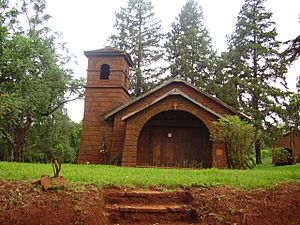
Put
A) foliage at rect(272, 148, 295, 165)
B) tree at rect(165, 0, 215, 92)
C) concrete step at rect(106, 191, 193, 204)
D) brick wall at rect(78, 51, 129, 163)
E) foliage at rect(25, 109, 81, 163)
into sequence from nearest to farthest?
concrete step at rect(106, 191, 193, 204), brick wall at rect(78, 51, 129, 163), foliage at rect(272, 148, 295, 165), foliage at rect(25, 109, 81, 163), tree at rect(165, 0, 215, 92)

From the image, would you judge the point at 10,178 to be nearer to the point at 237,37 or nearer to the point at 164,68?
the point at 237,37

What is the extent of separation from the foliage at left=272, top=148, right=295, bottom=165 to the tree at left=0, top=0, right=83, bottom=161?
14.7m

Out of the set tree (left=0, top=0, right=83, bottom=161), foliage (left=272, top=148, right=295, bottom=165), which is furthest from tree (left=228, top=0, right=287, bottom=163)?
tree (left=0, top=0, right=83, bottom=161)

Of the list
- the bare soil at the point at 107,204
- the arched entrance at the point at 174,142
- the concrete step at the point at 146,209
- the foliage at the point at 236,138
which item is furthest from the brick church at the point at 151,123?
the concrete step at the point at 146,209

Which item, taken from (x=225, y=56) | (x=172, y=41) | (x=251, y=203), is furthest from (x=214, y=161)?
(x=172, y=41)

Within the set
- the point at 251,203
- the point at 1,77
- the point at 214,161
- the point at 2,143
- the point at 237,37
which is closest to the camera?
the point at 251,203

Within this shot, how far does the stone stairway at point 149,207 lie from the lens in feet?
20.8

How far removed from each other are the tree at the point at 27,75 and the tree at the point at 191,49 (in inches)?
449

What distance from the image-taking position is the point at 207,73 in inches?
1169

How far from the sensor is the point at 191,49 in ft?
101

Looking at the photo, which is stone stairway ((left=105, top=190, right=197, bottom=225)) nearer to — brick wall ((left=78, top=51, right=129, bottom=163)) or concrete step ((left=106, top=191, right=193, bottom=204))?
concrete step ((left=106, top=191, right=193, bottom=204))

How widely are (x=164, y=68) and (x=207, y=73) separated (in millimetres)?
4536

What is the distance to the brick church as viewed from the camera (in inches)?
631

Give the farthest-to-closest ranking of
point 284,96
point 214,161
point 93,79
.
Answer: point 284,96
point 93,79
point 214,161
